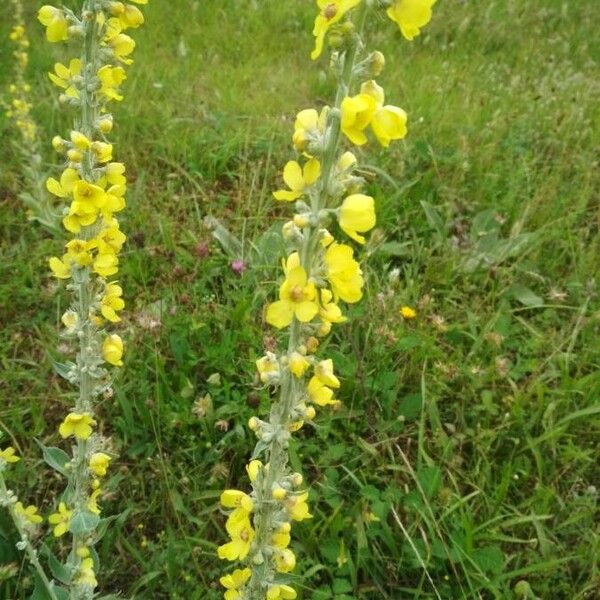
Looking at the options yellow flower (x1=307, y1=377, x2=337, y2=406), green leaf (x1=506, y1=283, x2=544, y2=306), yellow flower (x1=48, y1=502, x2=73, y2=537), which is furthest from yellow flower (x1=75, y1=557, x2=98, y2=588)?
green leaf (x1=506, y1=283, x2=544, y2=306)

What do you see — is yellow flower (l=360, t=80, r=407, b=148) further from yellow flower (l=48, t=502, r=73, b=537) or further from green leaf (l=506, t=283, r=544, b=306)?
green leaf (l=506, t=283, r=544, b=306)

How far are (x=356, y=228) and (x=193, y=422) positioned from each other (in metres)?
1.43

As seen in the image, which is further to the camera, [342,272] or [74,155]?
[74,155]

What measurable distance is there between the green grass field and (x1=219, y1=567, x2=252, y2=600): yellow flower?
370mm

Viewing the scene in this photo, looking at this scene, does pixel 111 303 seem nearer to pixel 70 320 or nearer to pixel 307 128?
pixel 70 320

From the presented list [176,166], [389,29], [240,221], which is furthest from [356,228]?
[389,29]

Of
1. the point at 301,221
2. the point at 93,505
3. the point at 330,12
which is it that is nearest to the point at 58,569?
the point at 93,505

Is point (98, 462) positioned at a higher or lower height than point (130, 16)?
lower

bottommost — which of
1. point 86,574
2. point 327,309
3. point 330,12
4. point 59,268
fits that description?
point 86,574

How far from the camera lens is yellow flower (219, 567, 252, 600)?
190 cm

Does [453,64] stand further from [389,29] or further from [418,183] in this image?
[418,183]

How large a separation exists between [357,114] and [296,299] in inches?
15.6

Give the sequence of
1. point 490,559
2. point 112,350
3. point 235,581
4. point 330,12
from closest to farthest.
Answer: point 330,12, point 235,581, point 112,350, point 490,559

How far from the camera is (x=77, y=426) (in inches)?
78.2
